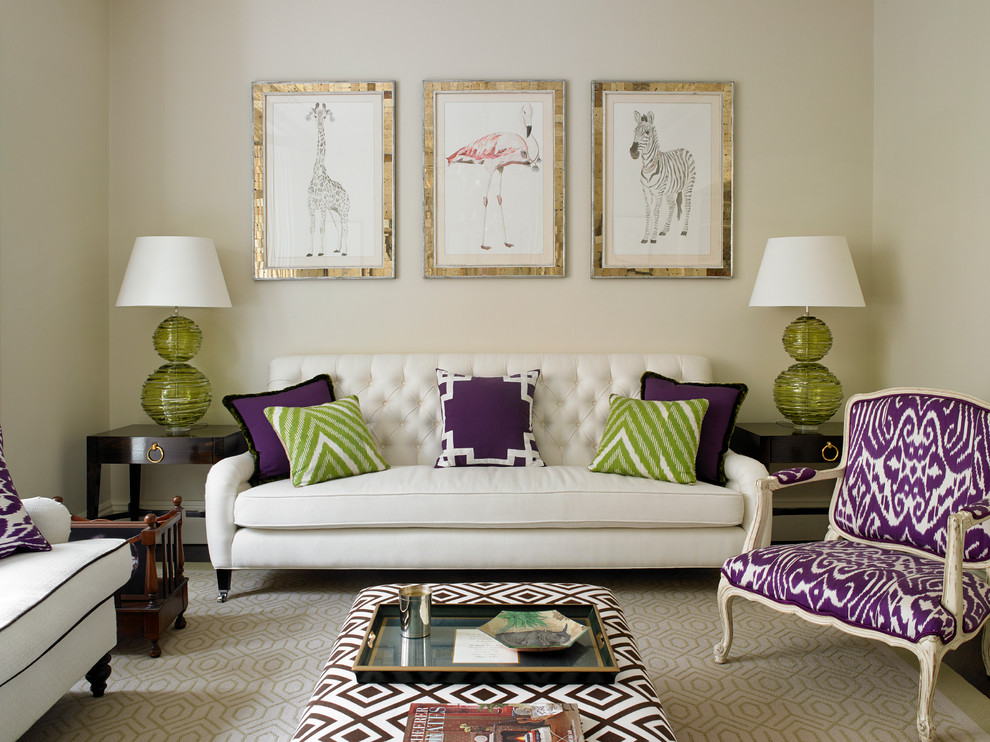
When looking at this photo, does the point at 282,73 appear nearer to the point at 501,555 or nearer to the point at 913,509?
the point at 501,555

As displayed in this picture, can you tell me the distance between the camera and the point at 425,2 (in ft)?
11.7

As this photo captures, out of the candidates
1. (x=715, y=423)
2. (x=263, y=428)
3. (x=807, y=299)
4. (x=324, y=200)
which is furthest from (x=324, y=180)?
(x=807, y=299)

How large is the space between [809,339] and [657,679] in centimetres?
192

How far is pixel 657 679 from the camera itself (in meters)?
2.17

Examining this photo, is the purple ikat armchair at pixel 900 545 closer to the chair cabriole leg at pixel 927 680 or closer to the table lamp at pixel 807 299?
the chair cabriole leg at pixel 927 680

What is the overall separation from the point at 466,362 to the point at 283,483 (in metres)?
1.02

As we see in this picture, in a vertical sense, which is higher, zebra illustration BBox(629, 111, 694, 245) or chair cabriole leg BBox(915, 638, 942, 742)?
zebra illustration BBox(629, 111, 694, 245)

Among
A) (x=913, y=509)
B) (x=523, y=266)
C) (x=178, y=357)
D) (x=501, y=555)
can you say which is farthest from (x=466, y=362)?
(x=913, y=509)

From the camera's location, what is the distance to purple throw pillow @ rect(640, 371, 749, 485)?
2.98m

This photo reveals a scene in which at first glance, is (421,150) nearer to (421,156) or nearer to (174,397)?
(421,156)

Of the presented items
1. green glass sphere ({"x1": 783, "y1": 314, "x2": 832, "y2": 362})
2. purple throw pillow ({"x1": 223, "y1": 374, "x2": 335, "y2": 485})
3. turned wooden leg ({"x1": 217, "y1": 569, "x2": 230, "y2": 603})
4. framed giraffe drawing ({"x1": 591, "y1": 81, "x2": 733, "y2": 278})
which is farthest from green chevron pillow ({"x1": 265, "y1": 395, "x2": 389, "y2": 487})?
green glass sphere ({"x1": 783, "y1": 314, "x2": 832, "y2": 362})

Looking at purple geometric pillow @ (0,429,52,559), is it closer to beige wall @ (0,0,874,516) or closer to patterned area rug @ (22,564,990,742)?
patterned area rug @ (22,564,990,742)

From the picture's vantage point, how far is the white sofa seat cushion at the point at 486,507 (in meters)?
2.74

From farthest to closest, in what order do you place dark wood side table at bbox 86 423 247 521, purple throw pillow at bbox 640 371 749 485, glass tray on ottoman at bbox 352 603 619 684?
dark wood side table at bbox 86 423 247 521 → purple throw pillow at bbox 640 371 749 485 → glass tray on ottoman at bbox 352 603 619 684
